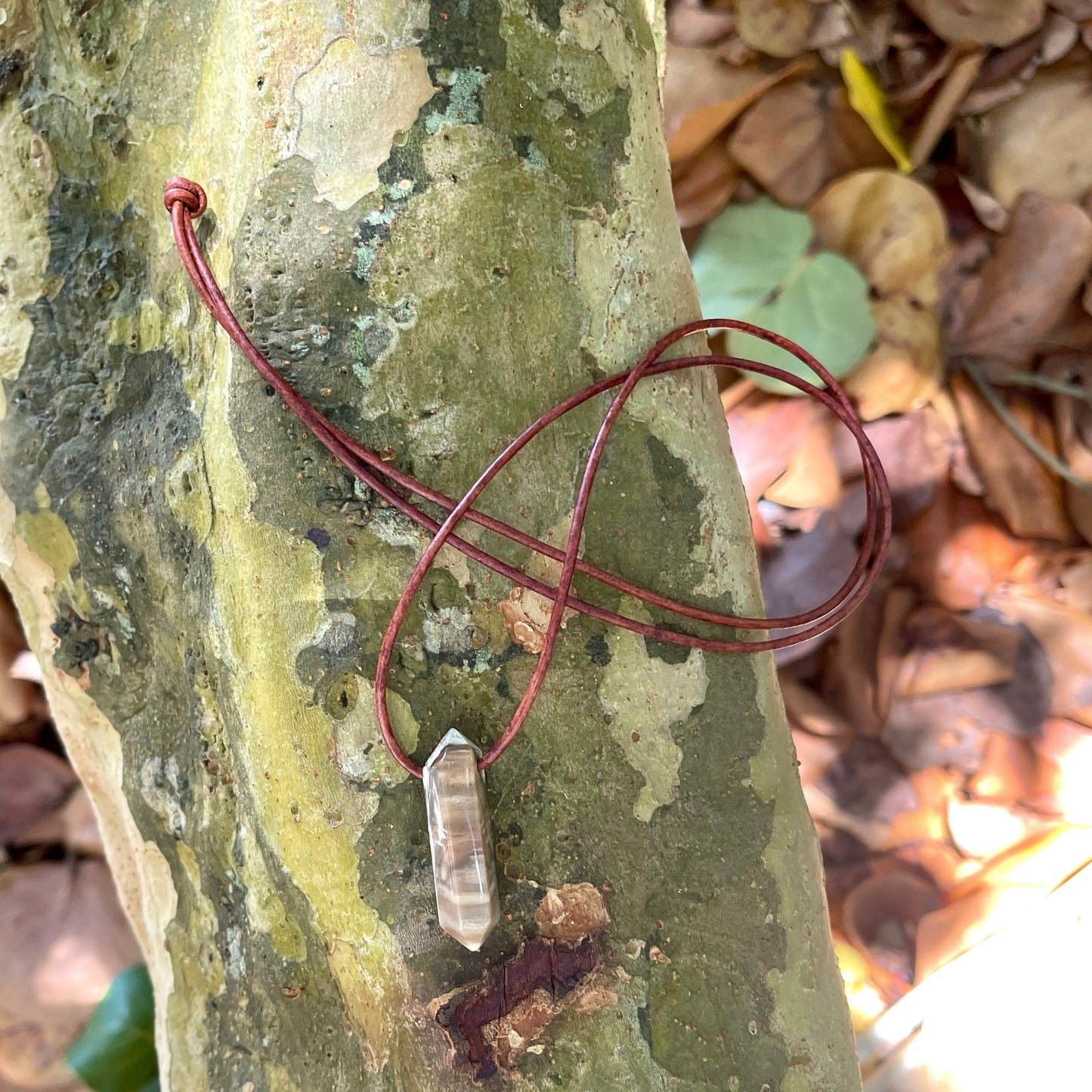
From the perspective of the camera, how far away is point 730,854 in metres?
0.58

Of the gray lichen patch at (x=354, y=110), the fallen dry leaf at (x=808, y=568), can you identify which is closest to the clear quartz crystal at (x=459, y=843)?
the gray lichen patch at (x=354, y=110)

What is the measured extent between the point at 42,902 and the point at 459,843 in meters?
0.89

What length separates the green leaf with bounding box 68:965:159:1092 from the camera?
1023 millimetres

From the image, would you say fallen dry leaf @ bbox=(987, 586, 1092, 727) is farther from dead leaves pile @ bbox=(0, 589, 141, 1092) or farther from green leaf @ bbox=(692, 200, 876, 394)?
dead leaves pile @ bbox=(0, 589, 141, 1092)

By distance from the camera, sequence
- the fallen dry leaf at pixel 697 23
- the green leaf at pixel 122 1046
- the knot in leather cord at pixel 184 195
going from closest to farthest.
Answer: the knot in leather cord at pixel 184 195 → the green leaf at pixel 122 1046 → the fallen dry leaf at pixel 697 23

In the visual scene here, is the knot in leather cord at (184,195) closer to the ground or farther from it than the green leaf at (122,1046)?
farther from it

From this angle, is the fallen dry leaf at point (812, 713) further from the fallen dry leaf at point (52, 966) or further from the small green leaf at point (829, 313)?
the fallen dry leaf at point (52, 966)

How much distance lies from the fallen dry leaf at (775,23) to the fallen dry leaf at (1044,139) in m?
0.26

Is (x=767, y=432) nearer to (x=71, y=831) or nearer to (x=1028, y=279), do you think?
(x=1028, y=279)

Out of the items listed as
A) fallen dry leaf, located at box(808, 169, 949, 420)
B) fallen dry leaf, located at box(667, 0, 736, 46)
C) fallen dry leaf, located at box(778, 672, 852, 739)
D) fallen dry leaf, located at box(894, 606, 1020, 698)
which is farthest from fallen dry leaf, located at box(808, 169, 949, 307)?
fallen dry leaf, located at box(778, 672, 852, 739)

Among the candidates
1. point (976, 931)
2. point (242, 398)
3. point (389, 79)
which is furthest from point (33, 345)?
point (976, 931)

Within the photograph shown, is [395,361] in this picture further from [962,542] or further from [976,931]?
[976,931]

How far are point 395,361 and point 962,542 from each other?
34.9 inches

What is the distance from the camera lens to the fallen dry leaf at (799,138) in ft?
3.78
